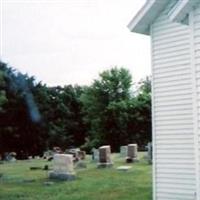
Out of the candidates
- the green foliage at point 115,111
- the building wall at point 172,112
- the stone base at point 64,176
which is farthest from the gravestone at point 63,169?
the green foliage at point 115,111

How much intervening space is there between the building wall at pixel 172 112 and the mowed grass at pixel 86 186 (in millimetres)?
2917

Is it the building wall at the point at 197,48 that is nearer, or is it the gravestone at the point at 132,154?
the building wall at the point at 197,48

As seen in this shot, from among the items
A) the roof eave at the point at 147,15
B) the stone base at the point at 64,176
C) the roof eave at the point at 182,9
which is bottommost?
the stone base at the point at 64,176

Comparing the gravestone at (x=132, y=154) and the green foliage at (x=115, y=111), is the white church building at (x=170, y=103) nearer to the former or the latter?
the gravestone at (x=132, y=154)

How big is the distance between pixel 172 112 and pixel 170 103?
248 millimetres

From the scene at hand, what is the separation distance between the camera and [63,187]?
20.2m

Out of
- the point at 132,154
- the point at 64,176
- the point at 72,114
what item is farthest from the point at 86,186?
the point at 72,114

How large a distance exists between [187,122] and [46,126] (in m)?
42.5

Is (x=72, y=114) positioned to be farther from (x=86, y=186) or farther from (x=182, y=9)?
(x=182, y=9)

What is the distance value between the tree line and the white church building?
28276 mm

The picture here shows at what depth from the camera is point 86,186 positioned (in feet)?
66.7

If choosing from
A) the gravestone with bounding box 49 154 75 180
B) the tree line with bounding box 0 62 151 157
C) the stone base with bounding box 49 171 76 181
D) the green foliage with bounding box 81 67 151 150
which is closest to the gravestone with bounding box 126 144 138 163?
the gravestone with bounding box 49 154 75 180

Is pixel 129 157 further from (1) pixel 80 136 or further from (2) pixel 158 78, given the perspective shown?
(1) pixel 80 136

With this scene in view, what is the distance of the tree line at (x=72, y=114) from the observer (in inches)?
2058
